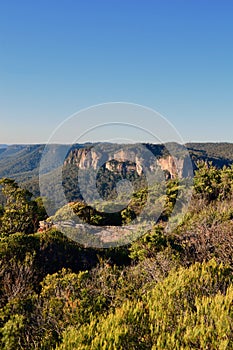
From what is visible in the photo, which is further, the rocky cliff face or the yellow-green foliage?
the rocky cliff face

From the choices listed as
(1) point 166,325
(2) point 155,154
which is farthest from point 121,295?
(2) point 155,154

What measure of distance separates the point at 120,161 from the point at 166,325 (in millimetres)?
27280

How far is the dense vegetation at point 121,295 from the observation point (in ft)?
25.4

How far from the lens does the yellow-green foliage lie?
23.9 ft

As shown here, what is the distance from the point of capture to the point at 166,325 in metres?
8.41

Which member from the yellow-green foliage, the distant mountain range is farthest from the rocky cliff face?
the yellow-green foliage

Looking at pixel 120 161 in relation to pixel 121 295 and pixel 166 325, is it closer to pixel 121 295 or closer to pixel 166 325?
pixel 121 295

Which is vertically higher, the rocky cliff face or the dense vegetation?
the rocky cliff face

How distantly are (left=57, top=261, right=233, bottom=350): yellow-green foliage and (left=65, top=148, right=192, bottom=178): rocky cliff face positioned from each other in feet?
66.7

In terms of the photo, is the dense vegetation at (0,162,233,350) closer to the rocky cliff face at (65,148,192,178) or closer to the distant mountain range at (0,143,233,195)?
the rocky cliff face at (65,148,192,178)

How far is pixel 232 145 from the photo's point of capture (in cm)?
12794

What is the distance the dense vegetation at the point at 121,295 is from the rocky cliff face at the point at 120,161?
30.0 feet

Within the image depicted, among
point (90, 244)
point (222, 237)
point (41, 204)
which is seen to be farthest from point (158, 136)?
point (41, 204)

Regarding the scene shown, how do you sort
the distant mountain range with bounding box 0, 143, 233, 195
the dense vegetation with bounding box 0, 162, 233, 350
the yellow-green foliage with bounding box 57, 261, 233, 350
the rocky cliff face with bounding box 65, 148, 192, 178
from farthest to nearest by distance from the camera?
the distant mountain range with bounding box 0, 143, 233, 195
the rocky cliff face with bounding box 65, 148, 192, 178
the dense vegetation with bounding box 0, 162, 233, 350
the yellow-green foliage with bounding box 57, 261, 233, 350
